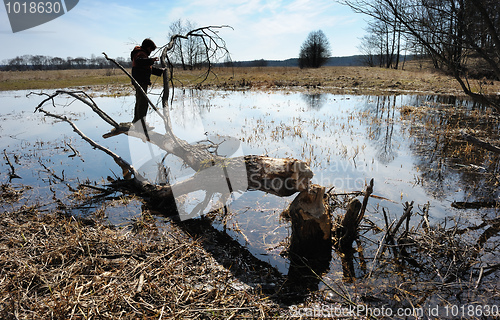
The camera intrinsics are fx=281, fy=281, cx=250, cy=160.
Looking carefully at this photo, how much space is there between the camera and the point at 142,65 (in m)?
7.44

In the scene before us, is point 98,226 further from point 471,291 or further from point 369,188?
point 471,291

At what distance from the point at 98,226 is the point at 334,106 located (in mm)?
16778

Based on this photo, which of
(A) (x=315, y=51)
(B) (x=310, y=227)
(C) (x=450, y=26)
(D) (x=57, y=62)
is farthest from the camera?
(D) (x=57, y=62)

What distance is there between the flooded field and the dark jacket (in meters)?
2.07

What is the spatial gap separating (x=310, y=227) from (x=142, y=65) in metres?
6.03

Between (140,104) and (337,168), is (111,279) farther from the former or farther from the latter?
(337,168)

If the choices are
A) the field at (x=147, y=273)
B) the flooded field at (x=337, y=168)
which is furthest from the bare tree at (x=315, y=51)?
the field at (x=147, y=273)

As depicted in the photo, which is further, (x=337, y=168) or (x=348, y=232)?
(x=337, y=168)

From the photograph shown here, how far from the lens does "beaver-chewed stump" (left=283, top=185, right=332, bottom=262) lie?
433cm

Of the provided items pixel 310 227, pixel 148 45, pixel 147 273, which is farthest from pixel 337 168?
pixel 148 45

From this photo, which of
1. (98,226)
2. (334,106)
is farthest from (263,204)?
(334,106)

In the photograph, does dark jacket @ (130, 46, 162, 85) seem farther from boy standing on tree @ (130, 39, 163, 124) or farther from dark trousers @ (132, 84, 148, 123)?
dark trousers @ (132, 84, 148, 123)

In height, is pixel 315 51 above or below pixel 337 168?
above

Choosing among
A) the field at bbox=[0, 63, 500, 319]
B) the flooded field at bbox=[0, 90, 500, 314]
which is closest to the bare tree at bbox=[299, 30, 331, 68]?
the flooded field at bbox=[0, 90, 500, 314]
